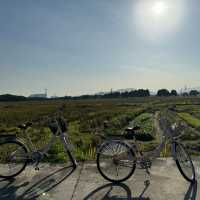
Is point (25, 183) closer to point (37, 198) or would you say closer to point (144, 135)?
point (37, 198)

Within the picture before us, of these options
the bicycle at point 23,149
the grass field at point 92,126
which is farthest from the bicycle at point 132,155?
the bicycle at point 23,149

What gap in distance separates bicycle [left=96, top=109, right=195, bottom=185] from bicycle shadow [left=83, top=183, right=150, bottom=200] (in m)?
0.20

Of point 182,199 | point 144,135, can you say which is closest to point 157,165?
point 182,199

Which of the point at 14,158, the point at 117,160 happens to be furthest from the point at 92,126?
the point at 117,160

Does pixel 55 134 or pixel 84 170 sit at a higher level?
pixel 55 134

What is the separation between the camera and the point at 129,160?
4.56m

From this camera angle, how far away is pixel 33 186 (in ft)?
14.5

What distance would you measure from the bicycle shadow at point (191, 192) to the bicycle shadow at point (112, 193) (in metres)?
0.61

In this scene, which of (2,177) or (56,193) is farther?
(2,177)

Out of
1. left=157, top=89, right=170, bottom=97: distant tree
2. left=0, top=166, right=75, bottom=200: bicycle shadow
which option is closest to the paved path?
left=0, top=166, right=75, bottom=200: bicycle shadow

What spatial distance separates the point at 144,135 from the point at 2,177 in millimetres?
9802

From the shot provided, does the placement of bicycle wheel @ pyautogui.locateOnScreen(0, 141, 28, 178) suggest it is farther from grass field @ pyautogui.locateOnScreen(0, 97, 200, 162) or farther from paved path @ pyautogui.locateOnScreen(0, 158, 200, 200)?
grass field @ pyautogui.locateOnScreen(0, 97, 200, 162)

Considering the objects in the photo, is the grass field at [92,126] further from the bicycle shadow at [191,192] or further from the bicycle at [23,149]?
the bicycle shadow at [191,192]

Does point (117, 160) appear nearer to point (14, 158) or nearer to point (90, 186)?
point (90, 186)
